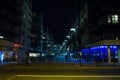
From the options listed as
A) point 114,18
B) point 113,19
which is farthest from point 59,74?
point 114,18

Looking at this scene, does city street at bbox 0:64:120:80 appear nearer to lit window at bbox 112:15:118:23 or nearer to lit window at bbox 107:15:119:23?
lit window at bbox 107:15:119:23

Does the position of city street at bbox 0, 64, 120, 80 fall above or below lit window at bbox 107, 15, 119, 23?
below

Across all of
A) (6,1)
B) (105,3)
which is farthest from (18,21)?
(105,3)

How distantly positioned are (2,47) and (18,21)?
72.7 feet

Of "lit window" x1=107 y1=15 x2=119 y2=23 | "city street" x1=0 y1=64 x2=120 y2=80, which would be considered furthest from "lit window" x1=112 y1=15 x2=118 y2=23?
"city street" x1=0 y1=64 x2=120 y2=80

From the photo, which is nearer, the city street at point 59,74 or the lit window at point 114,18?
the city street at point 59,74

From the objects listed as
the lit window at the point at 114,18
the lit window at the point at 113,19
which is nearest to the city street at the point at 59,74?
the lit window at the point at 113,19

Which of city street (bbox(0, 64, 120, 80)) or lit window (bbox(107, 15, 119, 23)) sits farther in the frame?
lit window (bbox(107, 15, 119, 23))

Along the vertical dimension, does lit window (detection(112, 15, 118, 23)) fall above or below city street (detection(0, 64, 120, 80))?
above

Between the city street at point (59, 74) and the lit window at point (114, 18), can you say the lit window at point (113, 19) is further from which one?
the city street at point (59, 74)

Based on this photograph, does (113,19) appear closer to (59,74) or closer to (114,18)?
(114,18)

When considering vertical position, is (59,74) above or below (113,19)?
below

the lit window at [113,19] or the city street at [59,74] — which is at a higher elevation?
the lit window at [113,19]

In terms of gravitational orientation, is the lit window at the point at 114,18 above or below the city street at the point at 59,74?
above
